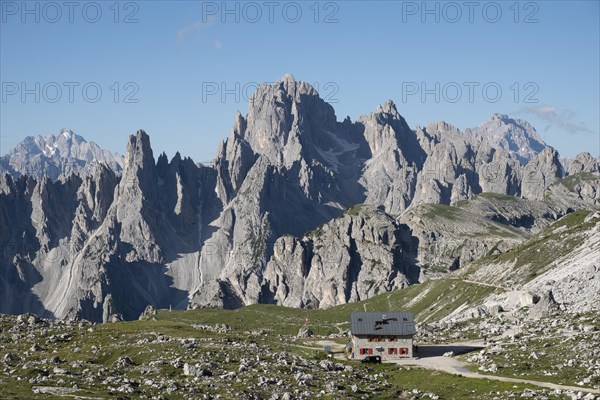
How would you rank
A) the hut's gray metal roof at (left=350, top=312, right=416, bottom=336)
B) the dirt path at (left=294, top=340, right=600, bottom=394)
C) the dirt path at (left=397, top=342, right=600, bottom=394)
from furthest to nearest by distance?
the hut's gray metal roof at (left=350, top=312, right=416, bottom=336) < the dirt path at (left=294, top=340, right=600, bottom=394) < the dirt path at (left=397, top=342, right=600, bottom=394)

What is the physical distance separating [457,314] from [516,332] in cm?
5918

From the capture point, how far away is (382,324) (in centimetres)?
11362

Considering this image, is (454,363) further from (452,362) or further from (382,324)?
(382,324)

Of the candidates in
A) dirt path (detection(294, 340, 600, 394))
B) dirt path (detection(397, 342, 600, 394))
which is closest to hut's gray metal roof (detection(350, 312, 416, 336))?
dirt path (detection(294, 340, 600, 394))

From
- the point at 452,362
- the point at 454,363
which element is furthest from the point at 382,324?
the point at 454,363

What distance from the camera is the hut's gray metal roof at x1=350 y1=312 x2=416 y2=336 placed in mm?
111394

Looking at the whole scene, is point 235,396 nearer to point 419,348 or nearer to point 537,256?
point 419,348

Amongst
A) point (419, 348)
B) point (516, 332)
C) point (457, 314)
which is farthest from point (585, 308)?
point (457, 314)

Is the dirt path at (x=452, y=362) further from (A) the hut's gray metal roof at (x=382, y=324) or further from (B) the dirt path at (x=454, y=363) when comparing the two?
(A) the hut's gray metal roof at (x=382, y=324)

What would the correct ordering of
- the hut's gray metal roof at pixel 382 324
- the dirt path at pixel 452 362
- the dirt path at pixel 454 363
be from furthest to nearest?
the hut's gray metal roof at pixel 382 324 → the dirt path at pixel 452 362 → the dirt path at pixel 454 363

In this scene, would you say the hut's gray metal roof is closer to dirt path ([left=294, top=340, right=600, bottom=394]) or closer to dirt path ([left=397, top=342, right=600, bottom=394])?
dirt path ([left=294, top=340, right=600, bottom=394])

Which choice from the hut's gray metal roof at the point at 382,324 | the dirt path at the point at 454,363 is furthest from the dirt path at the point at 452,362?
the hut's gray metal roof at the point at 382,324

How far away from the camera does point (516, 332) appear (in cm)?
11788

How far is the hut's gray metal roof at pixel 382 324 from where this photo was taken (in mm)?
111394
